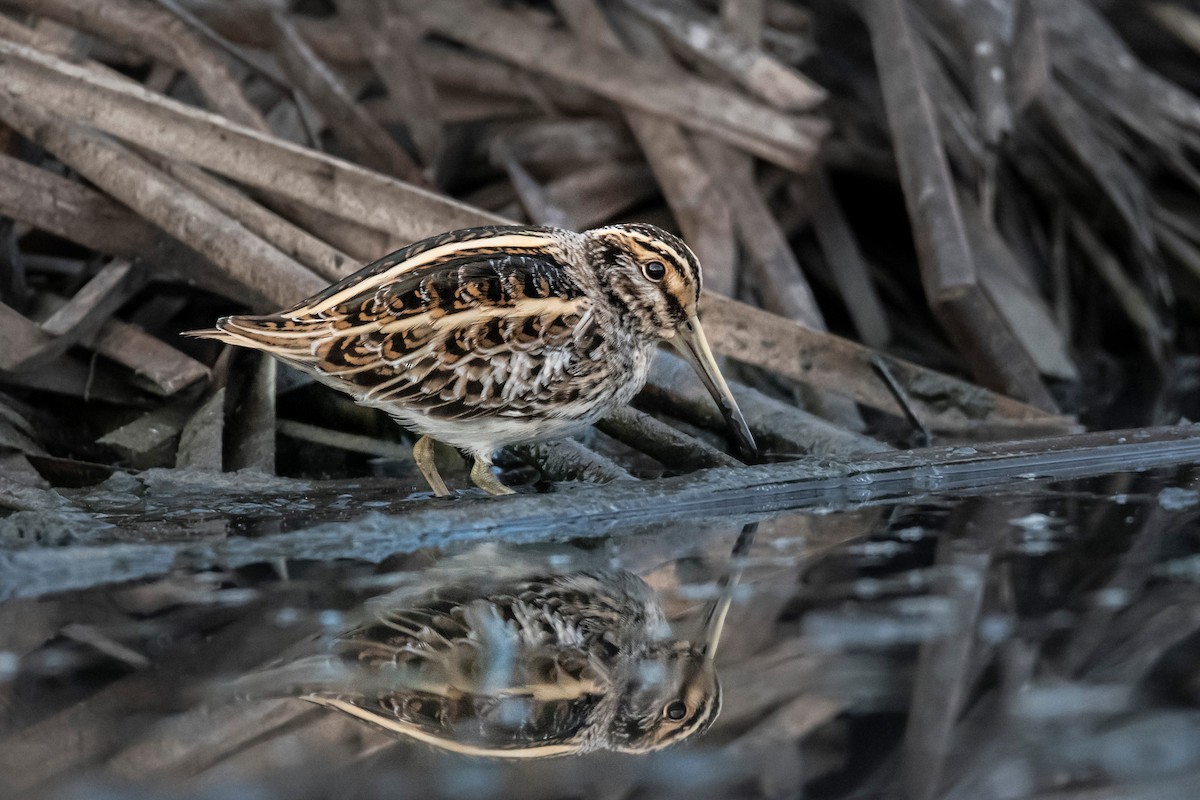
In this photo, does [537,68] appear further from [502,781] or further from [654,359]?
[502,781]

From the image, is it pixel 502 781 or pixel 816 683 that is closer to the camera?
pixel 502 781

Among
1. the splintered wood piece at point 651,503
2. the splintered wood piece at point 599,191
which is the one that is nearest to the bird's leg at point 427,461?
the splintered wood piece at point 651,503

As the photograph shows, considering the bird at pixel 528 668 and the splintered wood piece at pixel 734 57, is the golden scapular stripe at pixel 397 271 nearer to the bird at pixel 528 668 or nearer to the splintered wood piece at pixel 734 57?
the bird at pixel 528 668

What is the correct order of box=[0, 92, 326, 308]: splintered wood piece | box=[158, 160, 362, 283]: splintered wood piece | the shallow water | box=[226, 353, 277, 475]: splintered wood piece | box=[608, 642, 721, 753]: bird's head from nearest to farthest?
the shallow water < box=[608, 642, 721, 753]: bird's head < box=[226, 353, 277, 475]: splintered wood piece < box=[0, 92, 326, 308]: splintered wood piece < box=[158, 160, 362, 283]: splintered wood piece

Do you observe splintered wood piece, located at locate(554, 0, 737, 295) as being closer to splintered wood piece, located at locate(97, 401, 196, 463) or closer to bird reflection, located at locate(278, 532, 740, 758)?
splintered wood piece, located at locate(97, 401, 196, 463)

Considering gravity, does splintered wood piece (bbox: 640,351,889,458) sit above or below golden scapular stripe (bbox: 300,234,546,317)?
below

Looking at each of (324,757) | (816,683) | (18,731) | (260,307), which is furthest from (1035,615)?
(260,307)

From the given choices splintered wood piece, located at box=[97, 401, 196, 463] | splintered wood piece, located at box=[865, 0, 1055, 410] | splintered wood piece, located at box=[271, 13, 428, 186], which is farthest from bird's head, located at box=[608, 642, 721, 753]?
splintered wood piece, located at box=[271, 13, 428, 186]

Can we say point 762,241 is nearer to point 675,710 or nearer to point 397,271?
point 397,271
